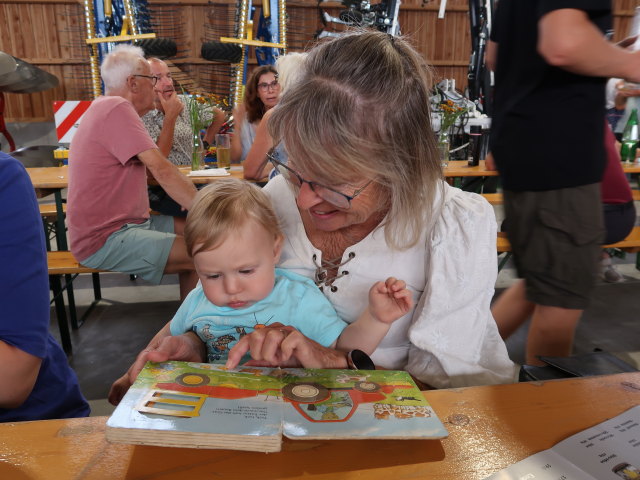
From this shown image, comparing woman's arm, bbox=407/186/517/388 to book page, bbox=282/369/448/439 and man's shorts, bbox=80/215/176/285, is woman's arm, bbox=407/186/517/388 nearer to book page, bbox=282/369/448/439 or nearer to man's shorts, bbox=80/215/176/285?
book page, bbox=282/369/448/439

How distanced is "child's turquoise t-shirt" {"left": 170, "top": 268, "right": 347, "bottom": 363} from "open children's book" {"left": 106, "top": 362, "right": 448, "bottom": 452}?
0.32 meters

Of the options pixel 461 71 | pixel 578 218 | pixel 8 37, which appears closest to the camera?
pixel 578 218

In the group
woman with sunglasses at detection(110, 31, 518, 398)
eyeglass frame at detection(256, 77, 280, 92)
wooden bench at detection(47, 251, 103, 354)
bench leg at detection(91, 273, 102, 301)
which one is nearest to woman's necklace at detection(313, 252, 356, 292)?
woman with sunglasses at detection(110, 31, 518, 398)

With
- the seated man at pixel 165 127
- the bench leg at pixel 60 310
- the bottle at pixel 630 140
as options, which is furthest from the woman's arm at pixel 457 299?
the bottle at pixel 630 140

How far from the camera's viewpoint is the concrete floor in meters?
2.65

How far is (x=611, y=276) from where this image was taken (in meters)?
3.86

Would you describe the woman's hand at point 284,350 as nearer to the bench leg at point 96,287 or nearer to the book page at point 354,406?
the book page at point 354,406

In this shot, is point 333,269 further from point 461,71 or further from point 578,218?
point 461,71

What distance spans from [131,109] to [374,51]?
74.4 inches

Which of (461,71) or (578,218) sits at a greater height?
(461,71)

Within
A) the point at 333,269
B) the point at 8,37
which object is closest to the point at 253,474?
the point at 333,269

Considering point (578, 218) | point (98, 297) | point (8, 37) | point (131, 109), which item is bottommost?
point (98, 297)

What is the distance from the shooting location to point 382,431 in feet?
2.10

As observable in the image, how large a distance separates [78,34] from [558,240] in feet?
29.8
